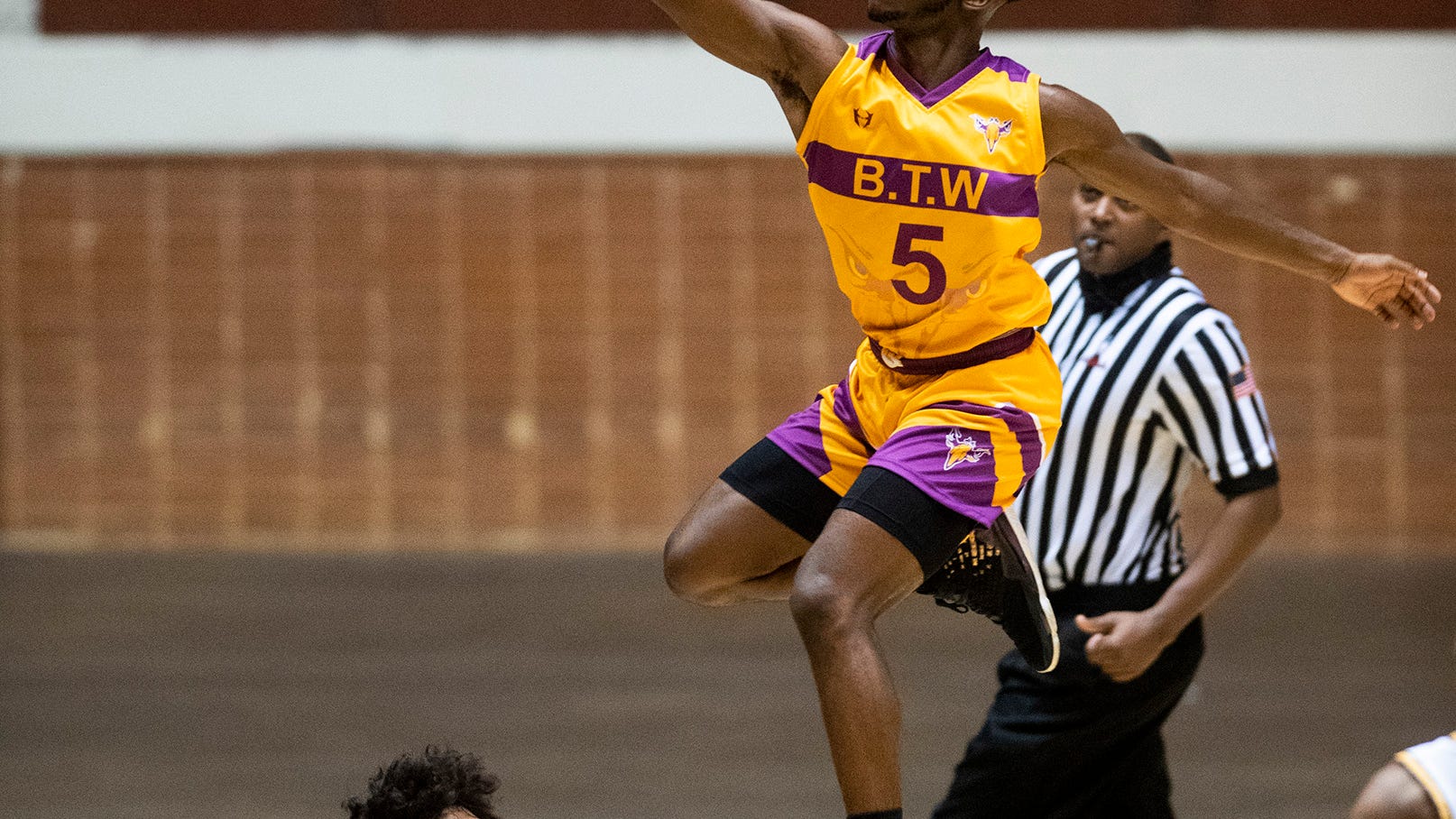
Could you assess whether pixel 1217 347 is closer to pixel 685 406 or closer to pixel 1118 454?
pixel 1118 454

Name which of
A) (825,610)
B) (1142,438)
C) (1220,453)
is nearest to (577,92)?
(1142,438)

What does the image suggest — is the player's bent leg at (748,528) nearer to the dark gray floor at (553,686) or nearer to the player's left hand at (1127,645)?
the player's left hand at (1127,645)

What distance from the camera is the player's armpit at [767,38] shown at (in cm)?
321

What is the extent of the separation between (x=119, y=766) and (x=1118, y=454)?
3.56 metres

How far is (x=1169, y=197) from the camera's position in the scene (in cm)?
336

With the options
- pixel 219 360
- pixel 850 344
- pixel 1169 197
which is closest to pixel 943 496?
pixel 1169 197

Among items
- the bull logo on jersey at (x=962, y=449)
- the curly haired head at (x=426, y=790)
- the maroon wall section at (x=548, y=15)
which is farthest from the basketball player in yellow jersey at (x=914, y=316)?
the maroon wall section at (x=548, y=15)

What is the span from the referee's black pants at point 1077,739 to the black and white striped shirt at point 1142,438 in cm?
11

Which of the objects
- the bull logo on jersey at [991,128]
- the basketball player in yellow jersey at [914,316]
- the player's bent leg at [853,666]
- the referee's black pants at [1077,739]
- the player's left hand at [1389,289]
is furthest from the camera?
the referee's black pants at [1077,739]

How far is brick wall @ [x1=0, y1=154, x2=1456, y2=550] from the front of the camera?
9430mm

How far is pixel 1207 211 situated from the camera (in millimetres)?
3377

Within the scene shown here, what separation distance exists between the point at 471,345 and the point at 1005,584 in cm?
650

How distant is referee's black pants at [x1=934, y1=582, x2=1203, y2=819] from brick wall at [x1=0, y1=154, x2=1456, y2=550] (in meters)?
5.48

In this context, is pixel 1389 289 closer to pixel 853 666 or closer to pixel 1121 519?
pixel 1121 519
